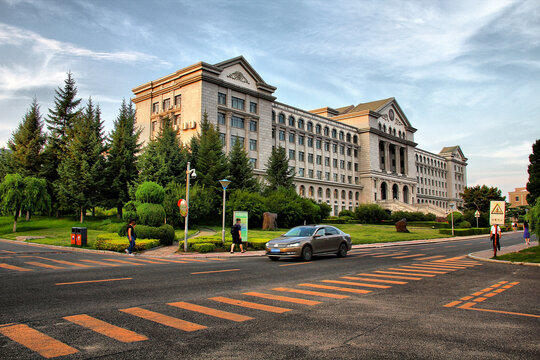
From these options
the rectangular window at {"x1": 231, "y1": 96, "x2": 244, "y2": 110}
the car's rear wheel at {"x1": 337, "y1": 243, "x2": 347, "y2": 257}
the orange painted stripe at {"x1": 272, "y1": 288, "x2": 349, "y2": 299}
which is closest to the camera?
the orange painted stripe at {"x1": 272, "y1": 288, "x2": 349, "y2": 299}

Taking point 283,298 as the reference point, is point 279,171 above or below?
above

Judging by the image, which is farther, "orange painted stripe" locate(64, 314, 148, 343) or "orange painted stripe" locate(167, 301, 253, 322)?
"orange painted stripe" locate(167, 301, 253, 322)

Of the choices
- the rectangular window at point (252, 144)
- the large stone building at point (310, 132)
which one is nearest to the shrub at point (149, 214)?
the large stone building at point (310, 132)

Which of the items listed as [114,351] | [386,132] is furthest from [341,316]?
[386,132]

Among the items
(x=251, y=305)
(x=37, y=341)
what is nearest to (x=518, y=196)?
(x=251, y=305)

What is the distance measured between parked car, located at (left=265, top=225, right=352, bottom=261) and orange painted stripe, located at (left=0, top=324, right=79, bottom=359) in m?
11.3

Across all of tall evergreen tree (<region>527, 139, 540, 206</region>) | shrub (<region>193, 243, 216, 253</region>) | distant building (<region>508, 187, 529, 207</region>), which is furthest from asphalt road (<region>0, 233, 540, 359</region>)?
distant building (<region>508, 187, 529, 207</region>)

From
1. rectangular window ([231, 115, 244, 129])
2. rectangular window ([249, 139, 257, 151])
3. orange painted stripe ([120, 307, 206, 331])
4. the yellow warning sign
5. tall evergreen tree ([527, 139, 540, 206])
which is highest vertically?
rectangular window ([231, 115, 244, 129])

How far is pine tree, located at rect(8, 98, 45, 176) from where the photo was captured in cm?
4863

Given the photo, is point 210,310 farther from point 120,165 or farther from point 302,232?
point 120,165

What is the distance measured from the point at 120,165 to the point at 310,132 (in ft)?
142

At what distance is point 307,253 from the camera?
16344mm

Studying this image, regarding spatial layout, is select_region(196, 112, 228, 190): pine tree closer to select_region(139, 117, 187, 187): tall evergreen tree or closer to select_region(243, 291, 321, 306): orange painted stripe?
select_region(139, 117, 187, 187): tall evergreen tree

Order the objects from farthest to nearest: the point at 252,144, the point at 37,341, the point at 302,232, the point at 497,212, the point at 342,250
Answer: the point at 252,144
the point at 342,250
the point at 497,212
the point at 302,232
the point at 37,341
